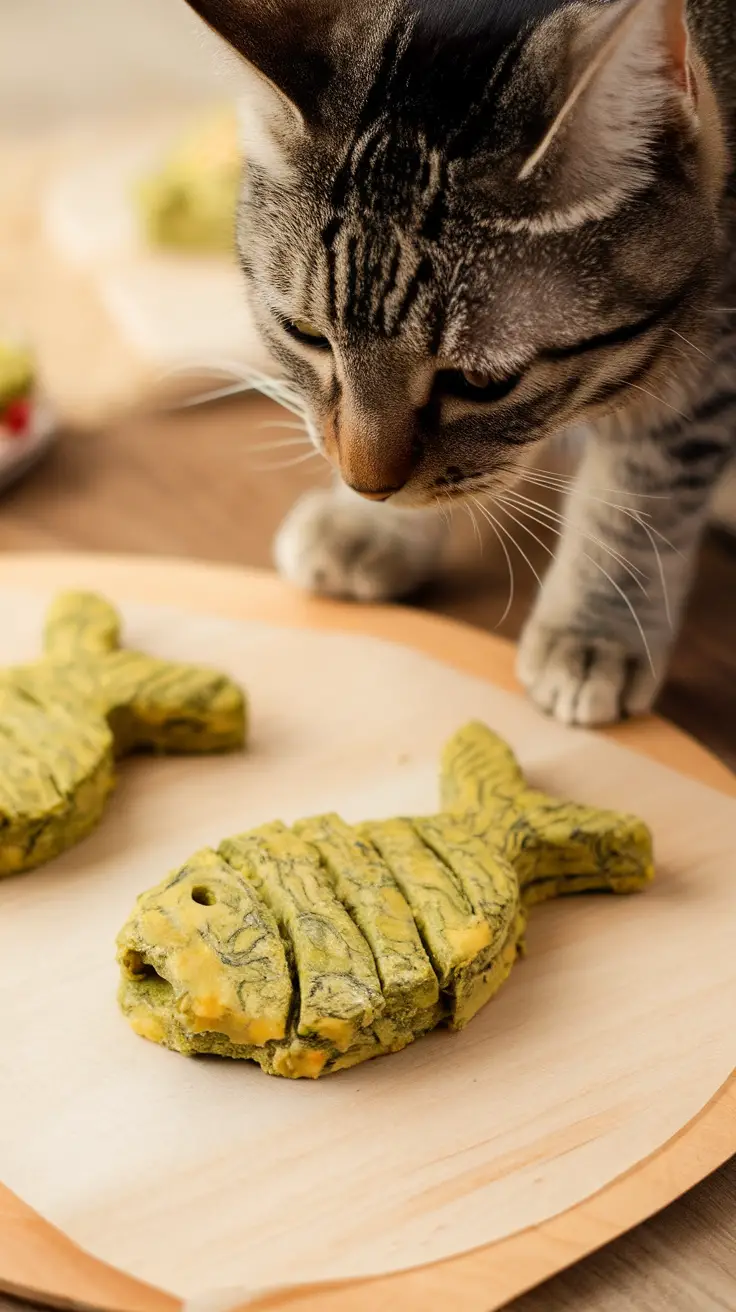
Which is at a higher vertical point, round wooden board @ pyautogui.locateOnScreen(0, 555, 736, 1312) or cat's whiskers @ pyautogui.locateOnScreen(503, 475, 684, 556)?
cat's whiskers @ pyautogui.locateOnScreen(503, 475, 684, 556)

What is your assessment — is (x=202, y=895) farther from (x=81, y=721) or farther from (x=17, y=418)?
(x=17, y=418)

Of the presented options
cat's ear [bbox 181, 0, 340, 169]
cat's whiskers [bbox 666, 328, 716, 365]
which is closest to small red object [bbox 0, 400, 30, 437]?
cat's ear [bbox 181, 0, 340, 169]

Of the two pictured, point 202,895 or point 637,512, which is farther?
point 637,512

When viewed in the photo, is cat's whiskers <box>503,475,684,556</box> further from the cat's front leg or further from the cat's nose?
the cat's nose

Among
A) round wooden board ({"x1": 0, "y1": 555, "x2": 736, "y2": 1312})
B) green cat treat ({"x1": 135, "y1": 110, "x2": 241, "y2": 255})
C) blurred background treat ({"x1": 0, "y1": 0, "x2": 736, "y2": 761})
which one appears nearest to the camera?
round wooden board ({"x1": 0, "y1": 555, "x2": 736, "y2": 1312})

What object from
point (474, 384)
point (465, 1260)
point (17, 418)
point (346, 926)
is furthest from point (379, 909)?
point (17, 418)

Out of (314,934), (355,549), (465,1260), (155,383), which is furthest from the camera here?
(155,383)
